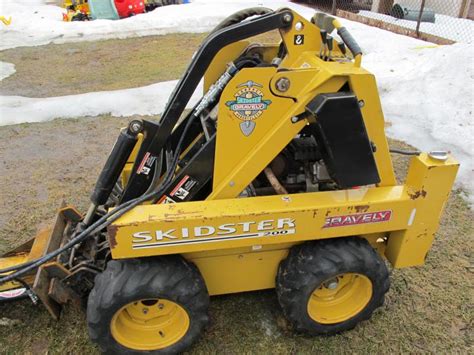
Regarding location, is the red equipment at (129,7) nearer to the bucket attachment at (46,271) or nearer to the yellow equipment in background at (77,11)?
the yellow equipment in background at (77,11)

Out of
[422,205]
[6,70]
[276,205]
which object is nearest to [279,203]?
[276,205]

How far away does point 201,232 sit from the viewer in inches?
82.2

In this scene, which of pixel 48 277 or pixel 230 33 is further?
pixel 48 277

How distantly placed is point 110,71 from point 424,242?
6.82 metres

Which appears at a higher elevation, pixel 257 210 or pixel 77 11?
pixel 257 210

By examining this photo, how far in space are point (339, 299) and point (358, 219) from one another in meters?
0.62

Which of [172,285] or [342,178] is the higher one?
[342,178]

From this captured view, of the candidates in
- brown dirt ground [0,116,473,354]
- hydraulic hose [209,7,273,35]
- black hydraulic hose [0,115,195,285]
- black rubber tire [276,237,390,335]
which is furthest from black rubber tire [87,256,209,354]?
hydraulic hose [209,7,273,35]

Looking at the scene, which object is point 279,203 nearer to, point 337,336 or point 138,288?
point 138,288

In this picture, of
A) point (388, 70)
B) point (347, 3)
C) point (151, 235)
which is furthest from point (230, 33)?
point (347, 3)

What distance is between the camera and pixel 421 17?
320 inches

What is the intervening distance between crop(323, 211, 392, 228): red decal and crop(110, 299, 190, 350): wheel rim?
3.17 feet

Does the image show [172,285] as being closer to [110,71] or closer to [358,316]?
[358,316]

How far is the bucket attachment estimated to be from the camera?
7.56ft
